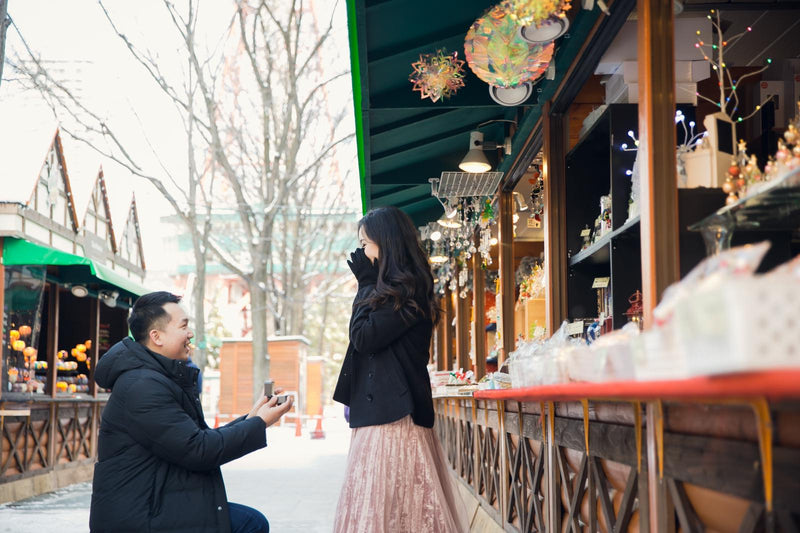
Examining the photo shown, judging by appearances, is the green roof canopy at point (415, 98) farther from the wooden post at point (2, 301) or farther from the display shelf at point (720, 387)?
the wooden post at point (2, 301)

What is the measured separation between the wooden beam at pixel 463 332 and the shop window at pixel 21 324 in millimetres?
6186

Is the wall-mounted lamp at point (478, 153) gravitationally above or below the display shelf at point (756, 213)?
above

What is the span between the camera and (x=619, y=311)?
5320 mm

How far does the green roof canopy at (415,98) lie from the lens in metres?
5.57

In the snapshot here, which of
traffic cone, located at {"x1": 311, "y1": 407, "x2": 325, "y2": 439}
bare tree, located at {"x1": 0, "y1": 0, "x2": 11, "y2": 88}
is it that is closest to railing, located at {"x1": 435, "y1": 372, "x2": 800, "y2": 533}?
bare tree, located at {"x1": 0, "y1": 0, "x2": 11, "y2": 88}

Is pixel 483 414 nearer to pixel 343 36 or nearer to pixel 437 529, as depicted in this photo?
pixel 437 529

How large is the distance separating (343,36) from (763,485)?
714 inches

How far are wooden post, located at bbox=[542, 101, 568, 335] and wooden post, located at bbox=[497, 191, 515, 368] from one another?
2.20m

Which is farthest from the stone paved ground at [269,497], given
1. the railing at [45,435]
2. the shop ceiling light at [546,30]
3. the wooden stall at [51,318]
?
the shop ceiling light at [546,30]

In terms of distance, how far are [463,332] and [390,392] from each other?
9.75m

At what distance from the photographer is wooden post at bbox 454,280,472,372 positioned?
13375 mm

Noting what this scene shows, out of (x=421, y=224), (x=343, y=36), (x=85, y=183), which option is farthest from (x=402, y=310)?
(x=343, y=36)

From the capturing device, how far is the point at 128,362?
3730mm

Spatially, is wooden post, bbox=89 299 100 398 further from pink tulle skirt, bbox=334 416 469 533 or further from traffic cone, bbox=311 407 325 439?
pink tulle skirt, bbox=334 416 469 533
